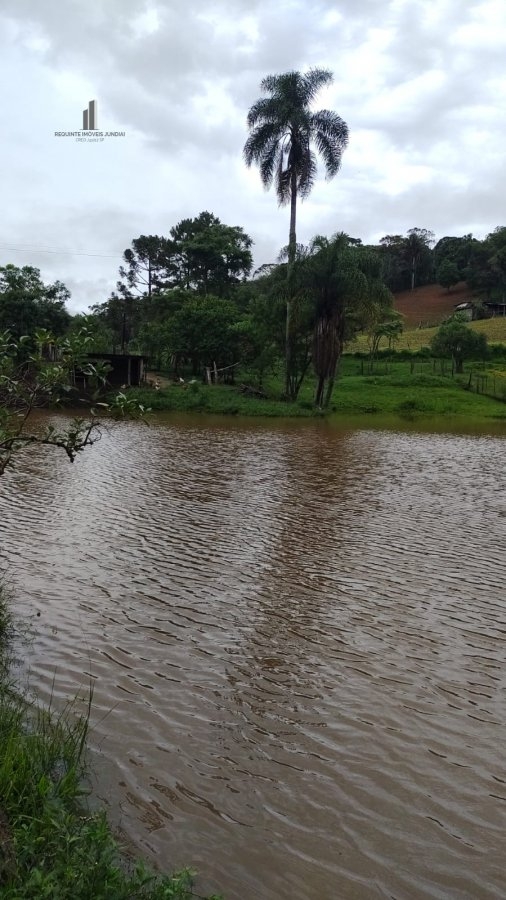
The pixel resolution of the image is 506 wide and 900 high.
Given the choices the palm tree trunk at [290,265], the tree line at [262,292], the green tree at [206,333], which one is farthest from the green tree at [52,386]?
the green tree at [206,333]

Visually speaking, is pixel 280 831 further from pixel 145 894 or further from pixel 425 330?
pixel 425 330

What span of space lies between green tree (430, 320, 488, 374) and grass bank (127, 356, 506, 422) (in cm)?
188

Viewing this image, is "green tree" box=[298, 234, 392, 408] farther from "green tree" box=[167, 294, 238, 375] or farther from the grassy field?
the grassy field

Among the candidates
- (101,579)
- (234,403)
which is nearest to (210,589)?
(101,579)

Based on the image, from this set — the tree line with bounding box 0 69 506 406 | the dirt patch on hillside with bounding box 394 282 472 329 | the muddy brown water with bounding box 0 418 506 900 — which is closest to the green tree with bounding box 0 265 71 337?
the tree line with bounding box 0 69 506 406

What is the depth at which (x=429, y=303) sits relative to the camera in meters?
102

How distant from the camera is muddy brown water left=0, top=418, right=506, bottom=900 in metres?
3.69

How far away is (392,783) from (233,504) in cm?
943

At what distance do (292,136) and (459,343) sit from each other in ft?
75.6

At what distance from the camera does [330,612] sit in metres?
7.50

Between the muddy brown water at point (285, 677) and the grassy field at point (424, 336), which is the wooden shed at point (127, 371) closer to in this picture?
the grassy field at point (424, 336)

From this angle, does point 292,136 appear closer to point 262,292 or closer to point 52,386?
point 262,292

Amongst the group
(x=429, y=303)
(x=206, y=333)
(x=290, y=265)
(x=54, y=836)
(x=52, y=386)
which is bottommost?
(x=54, y=836)

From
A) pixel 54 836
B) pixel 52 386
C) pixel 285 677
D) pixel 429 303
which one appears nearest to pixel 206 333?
pixel 52 386
